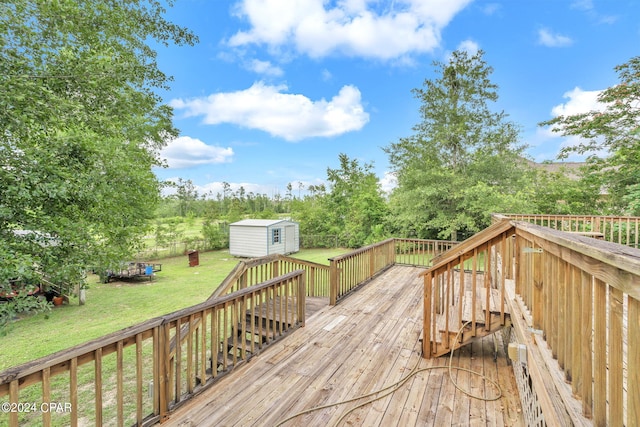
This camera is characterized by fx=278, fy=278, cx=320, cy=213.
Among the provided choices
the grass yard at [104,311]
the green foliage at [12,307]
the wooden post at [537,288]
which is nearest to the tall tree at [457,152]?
the grass yard at [104,311]

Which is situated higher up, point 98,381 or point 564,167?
point 564,167

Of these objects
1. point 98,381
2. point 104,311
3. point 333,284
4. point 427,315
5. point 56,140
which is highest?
point 56,140

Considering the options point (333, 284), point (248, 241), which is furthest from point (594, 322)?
point (248, 241)

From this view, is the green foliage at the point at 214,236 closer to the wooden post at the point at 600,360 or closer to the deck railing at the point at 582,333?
the deck railing at the point at 582,333

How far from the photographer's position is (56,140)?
3.69m

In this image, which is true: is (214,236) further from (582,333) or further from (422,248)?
(582,333)

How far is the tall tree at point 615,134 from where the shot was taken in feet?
27.6

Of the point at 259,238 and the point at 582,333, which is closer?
the point at 582,333

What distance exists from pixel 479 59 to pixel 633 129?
19.3ft

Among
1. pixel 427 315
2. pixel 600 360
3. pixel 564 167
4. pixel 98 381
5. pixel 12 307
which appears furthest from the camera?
pixel 564 167

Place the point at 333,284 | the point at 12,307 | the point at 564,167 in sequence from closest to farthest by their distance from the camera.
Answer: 1. the point at 12,307
2. the point at 333,284
3. the point at 564,167

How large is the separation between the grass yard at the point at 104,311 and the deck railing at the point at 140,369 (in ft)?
4.65

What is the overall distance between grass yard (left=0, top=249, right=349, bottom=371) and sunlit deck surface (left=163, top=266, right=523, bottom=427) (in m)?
3.14

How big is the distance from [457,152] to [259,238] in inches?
439
